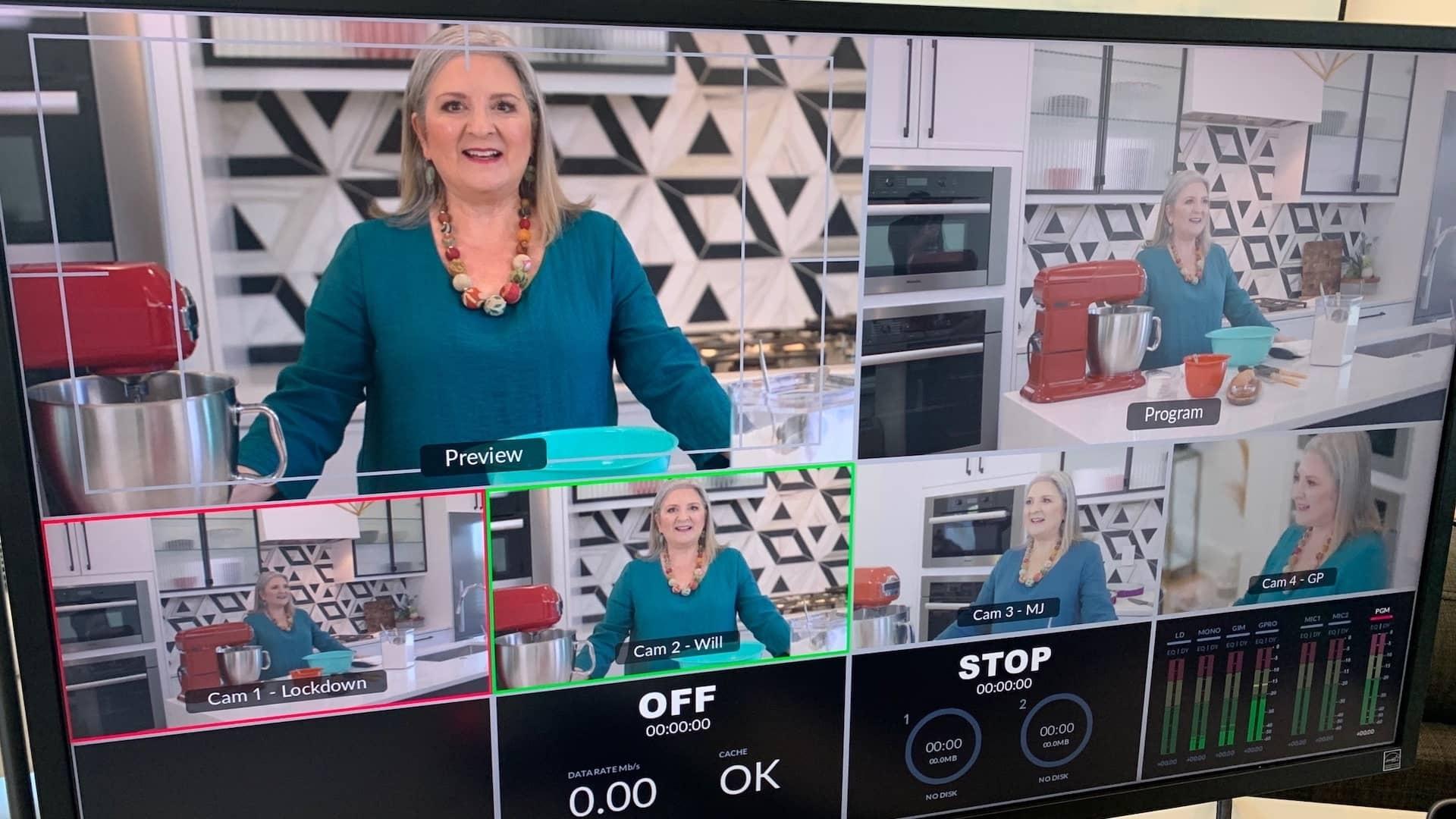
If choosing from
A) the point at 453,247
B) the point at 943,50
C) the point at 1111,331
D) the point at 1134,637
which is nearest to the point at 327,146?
the point at 453,247

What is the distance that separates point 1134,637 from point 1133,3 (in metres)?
0.77

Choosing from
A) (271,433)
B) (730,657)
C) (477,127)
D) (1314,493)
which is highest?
(477,127)

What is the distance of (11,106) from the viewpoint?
59cm

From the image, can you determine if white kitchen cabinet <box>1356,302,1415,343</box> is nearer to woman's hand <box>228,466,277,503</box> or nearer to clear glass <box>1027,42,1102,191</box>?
clear glass <box>1027,42,1102,191</box>

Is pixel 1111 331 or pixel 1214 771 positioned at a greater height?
pixel 1111 331

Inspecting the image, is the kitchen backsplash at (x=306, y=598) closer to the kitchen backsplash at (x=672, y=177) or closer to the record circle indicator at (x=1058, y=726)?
the kitchen backsplash at (x=672, y=177)

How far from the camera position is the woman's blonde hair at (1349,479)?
866 millimetres

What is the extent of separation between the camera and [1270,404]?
2.77ft

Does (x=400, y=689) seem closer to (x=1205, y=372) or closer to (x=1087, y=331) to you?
(x=1087, y=331)

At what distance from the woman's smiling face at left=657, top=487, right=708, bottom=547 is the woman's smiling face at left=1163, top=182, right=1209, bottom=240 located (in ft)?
1.45

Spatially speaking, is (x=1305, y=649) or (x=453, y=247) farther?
(x=1305, y=649)

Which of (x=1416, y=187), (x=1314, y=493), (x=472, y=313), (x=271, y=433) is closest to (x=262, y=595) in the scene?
(x=271, y=433)

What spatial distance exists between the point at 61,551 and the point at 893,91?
652mm

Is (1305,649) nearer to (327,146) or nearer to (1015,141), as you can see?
A: (1015,141)
